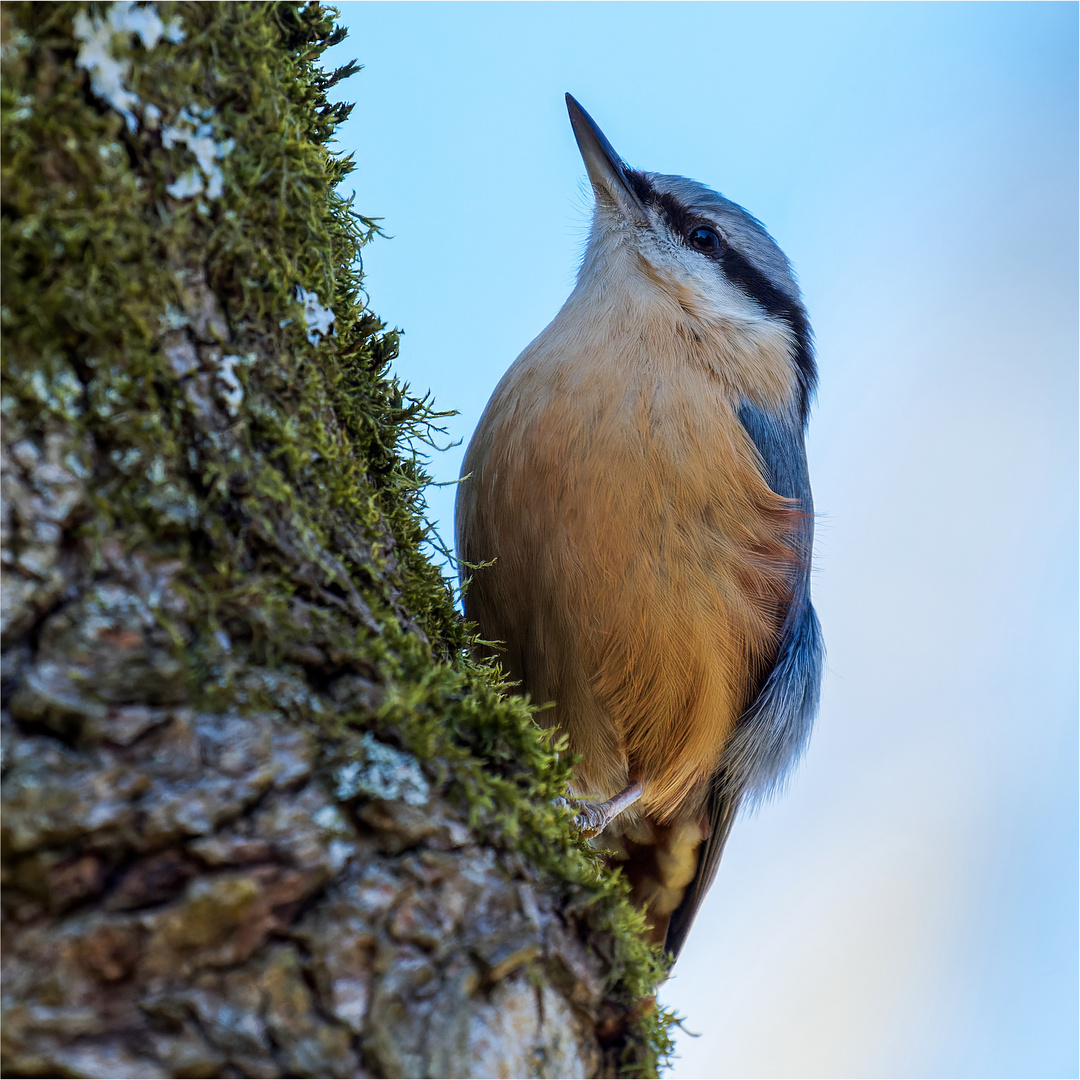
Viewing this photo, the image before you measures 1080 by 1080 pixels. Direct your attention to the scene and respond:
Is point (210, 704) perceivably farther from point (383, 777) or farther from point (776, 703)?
point (776, 703)

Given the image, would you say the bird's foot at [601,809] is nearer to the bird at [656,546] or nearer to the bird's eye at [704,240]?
the bird at [656,546]

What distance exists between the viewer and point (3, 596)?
3.25ft

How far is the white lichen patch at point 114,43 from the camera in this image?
43.6 inches

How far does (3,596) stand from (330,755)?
1.25 feet

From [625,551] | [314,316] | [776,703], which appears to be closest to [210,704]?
[314,316]

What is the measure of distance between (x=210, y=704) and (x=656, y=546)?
128cm

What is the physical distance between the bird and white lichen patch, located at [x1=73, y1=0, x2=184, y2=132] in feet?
3.53

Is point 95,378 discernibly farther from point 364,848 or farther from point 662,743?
point 662,743

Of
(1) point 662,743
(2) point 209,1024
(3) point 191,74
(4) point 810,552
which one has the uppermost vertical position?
(4) point 810,552

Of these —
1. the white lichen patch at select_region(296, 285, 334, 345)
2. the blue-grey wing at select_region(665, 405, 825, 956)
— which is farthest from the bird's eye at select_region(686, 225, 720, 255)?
the white lichen patch at select_region(296, 285, 334, 345)

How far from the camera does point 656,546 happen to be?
85.1 inches

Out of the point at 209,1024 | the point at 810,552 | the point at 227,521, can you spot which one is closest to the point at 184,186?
the point at 227,521

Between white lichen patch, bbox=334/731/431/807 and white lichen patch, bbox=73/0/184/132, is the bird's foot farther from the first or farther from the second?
white lichen patch, bbox=73/0/184/132

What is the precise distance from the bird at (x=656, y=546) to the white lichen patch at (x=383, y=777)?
2.59ft
